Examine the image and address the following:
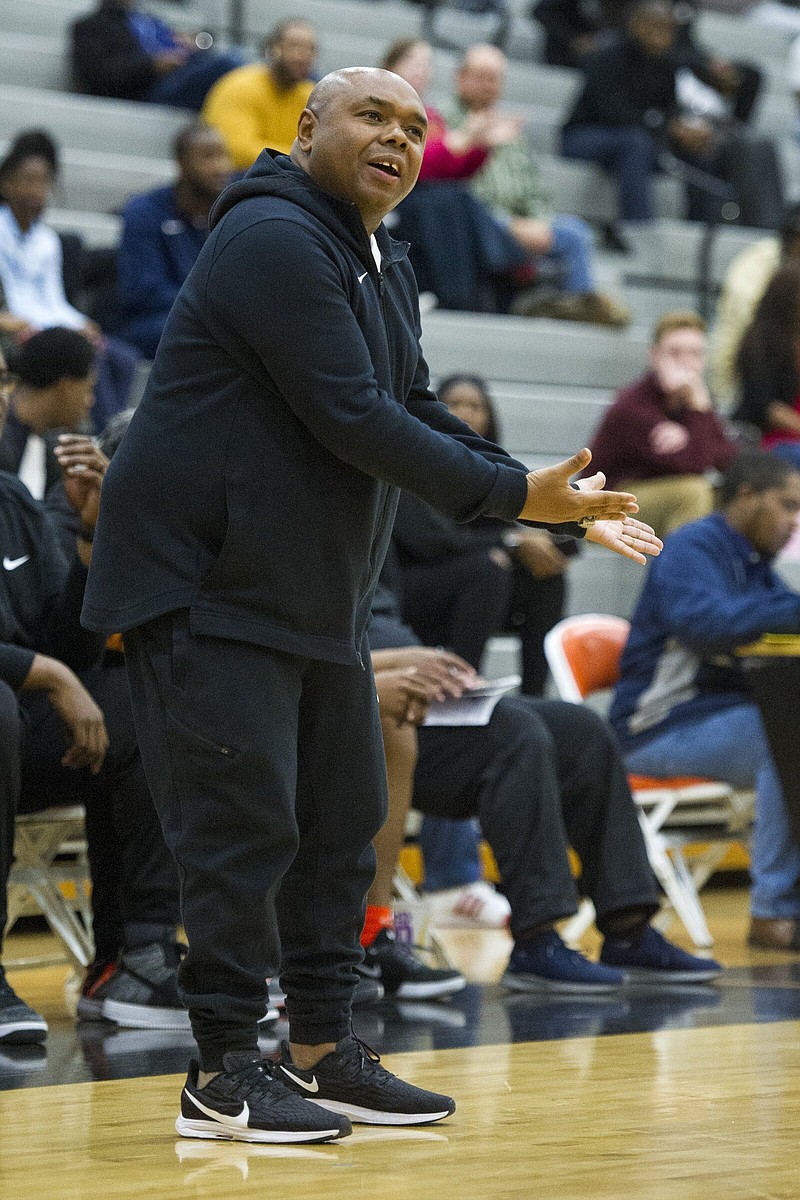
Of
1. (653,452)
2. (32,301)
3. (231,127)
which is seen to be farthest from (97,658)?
(231,127)

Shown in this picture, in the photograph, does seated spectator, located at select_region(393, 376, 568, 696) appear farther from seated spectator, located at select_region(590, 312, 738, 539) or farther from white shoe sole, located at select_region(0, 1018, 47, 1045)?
white shoe sole, located at select_region(0, 1018, 47, 1045)

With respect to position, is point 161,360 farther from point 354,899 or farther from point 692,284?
point 692,284

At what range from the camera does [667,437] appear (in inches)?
260

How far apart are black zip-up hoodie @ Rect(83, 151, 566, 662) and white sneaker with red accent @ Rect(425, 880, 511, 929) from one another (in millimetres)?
2729

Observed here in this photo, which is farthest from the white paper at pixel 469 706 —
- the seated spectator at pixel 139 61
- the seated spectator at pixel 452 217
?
the seated spectator at pixel 139 61

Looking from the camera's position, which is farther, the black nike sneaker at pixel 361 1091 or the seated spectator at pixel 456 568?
the seated spectator at pixel 456 568

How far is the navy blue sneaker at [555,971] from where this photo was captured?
154 inches

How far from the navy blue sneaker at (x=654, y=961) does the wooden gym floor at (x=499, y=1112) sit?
5.0 inches

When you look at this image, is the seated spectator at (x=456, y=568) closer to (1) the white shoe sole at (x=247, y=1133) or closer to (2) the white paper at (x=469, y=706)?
(2) the white paper at (x=469, y=706)

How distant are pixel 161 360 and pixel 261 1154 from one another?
1047mm

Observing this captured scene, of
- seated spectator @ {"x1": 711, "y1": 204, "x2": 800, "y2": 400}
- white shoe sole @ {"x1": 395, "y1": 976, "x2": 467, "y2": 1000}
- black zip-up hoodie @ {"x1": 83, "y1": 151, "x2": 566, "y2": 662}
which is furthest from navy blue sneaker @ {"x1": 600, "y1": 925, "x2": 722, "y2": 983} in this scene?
seated spectator @ {"x1": 711, "y1": 204, "x2": 800, "y2": 400}

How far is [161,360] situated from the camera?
2.46 metres

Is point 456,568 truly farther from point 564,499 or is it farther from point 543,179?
point 543,179

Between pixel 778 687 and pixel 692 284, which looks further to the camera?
pixel 692 284
